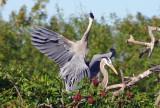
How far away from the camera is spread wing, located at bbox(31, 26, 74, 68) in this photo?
825 cm

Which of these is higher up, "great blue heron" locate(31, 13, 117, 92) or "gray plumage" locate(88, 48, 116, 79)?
"great blue heron" locate(31, 13, 117, 92)

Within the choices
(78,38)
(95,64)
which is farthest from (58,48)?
(78,38)

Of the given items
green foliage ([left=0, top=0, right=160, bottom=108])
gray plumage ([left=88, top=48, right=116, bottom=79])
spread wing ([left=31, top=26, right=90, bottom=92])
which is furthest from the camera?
green foliage ([left=0, top=0, right=160, bottom=108])

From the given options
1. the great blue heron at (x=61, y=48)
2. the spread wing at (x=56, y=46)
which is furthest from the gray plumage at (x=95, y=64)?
the spread wing at (x=56, y=46)

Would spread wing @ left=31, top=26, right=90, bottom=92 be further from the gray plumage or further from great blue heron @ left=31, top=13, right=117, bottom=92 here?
the gray plumage

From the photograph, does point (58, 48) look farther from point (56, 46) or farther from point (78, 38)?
point (78, 38)

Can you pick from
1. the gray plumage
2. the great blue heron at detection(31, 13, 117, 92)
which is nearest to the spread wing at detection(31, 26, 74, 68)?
the great blue heron at detection(31, 13, 117, 92)

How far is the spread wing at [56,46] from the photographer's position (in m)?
8.25

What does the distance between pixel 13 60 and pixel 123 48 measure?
369cm

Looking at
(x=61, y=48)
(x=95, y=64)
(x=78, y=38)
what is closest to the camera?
(x=61, y=48)

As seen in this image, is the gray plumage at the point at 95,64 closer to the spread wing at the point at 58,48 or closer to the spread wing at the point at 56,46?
the spread wing at the point at 58,48

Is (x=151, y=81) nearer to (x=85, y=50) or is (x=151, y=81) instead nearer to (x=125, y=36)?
(x=125, y=36)

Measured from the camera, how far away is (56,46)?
328 inches

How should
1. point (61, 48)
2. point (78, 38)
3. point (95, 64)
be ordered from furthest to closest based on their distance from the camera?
point (78, 38) → point (95, 64) → point (61, 48)
